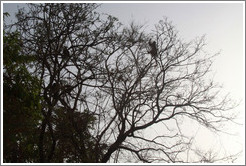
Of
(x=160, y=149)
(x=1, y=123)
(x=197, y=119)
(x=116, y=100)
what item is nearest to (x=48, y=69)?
(x=116, y=100)

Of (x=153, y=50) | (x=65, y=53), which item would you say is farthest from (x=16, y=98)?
(x=153, y=50)

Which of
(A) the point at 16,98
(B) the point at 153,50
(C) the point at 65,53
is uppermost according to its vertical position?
(B) the point at 153,50

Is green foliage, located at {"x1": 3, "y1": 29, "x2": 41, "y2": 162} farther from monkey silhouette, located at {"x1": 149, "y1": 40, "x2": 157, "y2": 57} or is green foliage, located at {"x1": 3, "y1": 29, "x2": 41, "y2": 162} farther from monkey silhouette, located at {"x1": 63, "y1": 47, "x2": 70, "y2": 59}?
monkey silhouette, located at {"x1": 149, "y1": 40, "x2": 157, "y2": 57}

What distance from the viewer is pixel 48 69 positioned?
31.9 ft

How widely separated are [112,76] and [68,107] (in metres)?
1.87

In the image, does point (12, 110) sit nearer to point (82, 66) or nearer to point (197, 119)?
point (82, 66)

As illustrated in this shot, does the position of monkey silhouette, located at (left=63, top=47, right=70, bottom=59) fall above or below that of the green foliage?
above

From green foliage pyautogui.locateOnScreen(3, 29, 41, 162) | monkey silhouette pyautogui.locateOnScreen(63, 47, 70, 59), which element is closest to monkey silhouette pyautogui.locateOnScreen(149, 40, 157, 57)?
monkey silhouette pyautogui.locateOnScreen(63, 47, 70, 59)

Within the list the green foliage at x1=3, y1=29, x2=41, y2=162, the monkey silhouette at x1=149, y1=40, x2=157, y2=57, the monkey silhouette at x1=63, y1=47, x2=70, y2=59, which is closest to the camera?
the green foliage at x1=3, y1=29, x2=41, y2=162

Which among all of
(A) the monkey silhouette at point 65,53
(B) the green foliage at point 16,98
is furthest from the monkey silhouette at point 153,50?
(B) the green foliage at point 16,98

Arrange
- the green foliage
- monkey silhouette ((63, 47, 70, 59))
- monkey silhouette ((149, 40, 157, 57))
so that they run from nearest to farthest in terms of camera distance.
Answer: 1. the green foliage
2. monkey silhouette ((63, 47, 70, 59))
3. monkey silhouette ((149, 40, 157, 57))

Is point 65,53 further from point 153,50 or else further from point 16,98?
point 16,98

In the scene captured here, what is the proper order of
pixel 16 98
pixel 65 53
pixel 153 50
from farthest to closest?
pixel 153 50 → pixel 65 53 → pixel 16 98

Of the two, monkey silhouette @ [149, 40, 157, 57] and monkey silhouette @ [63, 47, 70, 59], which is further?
monkey silhouette @ [149, 40, 157, 57]
